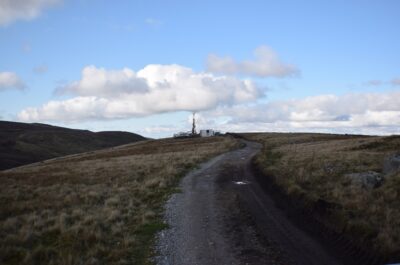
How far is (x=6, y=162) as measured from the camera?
395 ft

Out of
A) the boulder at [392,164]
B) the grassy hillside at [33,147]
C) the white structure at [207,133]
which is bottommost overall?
the grassy hillside at [33,147]

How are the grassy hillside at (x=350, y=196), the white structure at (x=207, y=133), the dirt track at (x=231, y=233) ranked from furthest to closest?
the white structure at (x=207, y=133), the grassy hillside at (x=350, y=196), the dirt track at (x=231, y=233)

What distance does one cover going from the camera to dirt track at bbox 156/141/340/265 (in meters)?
11.8

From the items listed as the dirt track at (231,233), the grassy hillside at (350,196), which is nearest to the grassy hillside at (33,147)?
the grassy hillside at (350,196)

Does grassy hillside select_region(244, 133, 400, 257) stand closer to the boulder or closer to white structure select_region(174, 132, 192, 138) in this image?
the boulder

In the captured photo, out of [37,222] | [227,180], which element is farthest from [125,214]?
[227,180]

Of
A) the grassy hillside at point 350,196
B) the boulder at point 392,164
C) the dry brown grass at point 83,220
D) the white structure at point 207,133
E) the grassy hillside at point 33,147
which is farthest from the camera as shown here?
the grassy hillside at point 33,147

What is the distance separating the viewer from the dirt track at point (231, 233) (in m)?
11.8

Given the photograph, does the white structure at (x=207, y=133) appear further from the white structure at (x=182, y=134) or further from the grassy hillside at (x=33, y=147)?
the grassy hillside at (x=33, y=147)

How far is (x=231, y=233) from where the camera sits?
14.4 meters

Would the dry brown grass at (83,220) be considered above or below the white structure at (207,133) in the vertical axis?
below

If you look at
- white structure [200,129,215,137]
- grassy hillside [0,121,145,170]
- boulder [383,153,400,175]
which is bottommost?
grassy hillside [0,121,145,170]

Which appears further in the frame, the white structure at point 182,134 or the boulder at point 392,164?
the white structure at point 182,134

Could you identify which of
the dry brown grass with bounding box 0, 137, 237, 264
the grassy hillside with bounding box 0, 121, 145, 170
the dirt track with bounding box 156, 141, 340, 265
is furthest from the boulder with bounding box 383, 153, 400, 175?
the grassy hillside with bounding box 0, 121, 145, 170
